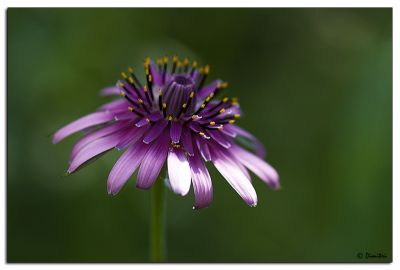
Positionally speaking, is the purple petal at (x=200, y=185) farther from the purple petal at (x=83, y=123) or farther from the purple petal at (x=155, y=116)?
the purple petal at (x=83, y=123)

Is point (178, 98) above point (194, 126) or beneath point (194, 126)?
above

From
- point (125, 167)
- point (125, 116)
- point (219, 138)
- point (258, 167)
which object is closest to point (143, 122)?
point (125, 116)

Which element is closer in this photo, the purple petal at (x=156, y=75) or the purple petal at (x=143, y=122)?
the purple petal at (x=143, y=122)

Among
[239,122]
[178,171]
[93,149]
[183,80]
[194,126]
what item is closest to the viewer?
[178,171]

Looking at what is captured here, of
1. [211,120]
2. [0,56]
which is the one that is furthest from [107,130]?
[0,56]

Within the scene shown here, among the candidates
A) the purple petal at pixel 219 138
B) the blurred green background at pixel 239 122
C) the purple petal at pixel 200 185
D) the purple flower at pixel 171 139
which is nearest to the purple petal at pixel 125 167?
the purple flower at pixel 171 139

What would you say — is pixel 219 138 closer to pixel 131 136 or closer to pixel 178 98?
pixel 178 98
